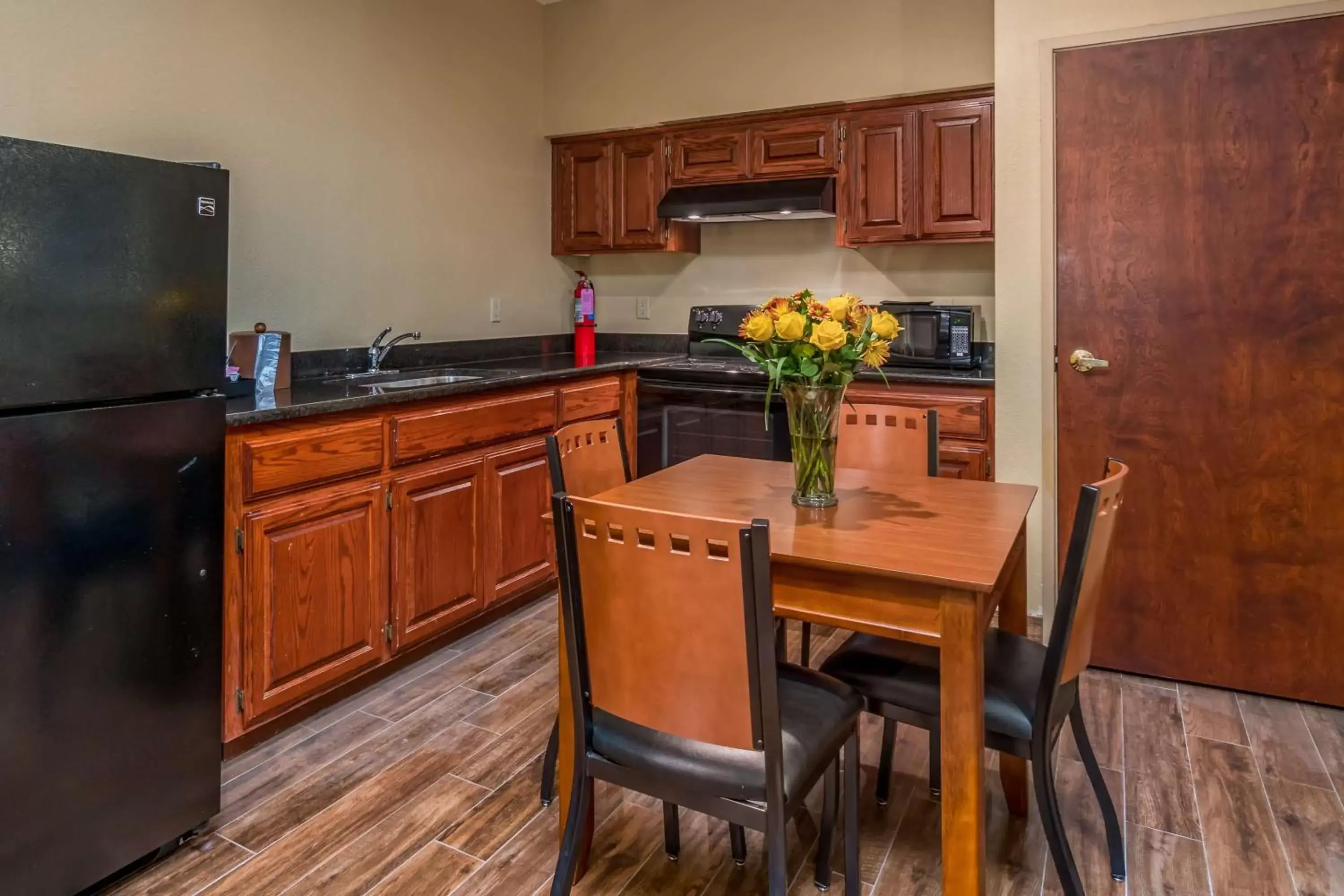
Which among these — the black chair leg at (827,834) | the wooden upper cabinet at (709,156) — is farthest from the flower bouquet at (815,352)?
the wooden upper cabinet at (709,156)

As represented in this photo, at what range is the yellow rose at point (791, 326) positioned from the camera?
164cm

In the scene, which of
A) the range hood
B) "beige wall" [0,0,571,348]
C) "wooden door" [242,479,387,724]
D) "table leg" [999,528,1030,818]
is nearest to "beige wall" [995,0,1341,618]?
the range hood

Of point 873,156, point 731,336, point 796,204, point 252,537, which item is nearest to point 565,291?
point 731,336

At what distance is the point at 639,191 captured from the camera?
13.7ft

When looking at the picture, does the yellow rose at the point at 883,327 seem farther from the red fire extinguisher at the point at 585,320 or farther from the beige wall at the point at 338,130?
the red fire extinguisher at the point at 585,320

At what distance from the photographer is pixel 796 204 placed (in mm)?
3664

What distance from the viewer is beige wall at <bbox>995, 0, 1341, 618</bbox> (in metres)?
2.75

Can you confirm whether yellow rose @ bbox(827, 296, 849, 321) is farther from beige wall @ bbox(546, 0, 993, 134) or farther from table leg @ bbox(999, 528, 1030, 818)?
beige wall @ bbox(546, 0, 993, 134)

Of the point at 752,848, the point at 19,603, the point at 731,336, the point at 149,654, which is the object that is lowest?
the point at 752,848

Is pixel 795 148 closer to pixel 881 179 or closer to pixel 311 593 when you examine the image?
pixel 881 179

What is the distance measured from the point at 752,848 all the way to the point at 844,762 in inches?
18.5

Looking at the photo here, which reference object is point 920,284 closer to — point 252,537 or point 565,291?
point 565,291

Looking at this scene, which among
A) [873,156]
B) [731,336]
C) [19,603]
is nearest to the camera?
[19,603]

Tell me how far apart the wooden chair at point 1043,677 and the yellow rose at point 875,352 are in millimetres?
474
